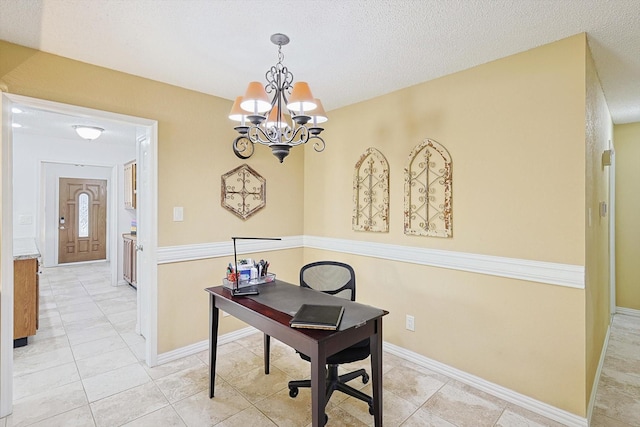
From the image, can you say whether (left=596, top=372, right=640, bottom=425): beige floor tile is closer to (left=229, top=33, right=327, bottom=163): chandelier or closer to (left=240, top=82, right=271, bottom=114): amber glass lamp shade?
(left=229, top=33, right=327, bottom=163): chandelier

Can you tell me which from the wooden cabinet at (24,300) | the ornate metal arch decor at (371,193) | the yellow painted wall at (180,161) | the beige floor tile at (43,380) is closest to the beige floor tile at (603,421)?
the ornate metal arch decor at (371,193)

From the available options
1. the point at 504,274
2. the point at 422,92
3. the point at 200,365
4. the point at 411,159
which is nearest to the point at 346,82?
the point at 422,92

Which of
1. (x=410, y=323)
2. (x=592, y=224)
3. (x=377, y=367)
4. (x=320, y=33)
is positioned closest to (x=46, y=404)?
(x=377, y=367)

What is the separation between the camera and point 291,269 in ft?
12.3

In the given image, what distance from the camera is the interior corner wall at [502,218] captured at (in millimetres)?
1980

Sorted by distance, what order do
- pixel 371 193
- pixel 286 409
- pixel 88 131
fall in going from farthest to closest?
pixel 88 131
pixel 371 193
pixel 286 409

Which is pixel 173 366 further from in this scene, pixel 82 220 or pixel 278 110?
pixel 82 220

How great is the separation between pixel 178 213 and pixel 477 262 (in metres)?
2.53

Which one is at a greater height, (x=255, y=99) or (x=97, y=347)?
(x=255, y=99)

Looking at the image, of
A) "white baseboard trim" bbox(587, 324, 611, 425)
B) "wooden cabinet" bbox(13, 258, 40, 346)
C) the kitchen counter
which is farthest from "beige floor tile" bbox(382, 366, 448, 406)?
the kitchen counter

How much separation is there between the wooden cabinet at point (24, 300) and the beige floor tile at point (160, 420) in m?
1.93

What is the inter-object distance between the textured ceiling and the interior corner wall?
0.24 m

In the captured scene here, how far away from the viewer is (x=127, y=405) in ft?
7.07

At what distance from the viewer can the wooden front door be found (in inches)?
271
